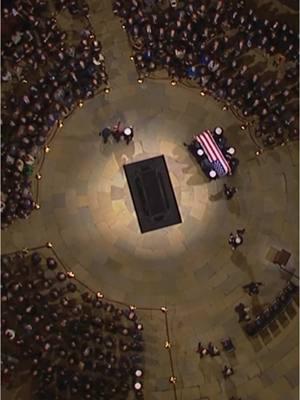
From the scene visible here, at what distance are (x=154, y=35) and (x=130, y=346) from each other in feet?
44.4

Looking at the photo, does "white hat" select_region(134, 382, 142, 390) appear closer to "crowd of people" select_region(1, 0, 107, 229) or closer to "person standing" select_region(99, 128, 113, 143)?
"crowd of people" select_region(1, 0, 107, 229)

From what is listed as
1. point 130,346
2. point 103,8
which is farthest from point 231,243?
point 103,8

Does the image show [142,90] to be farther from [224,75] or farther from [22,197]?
[22,197]

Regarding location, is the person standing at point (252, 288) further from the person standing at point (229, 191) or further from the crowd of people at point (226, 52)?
the crowd of people at point (226, 52)

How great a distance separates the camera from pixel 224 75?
38781 mm

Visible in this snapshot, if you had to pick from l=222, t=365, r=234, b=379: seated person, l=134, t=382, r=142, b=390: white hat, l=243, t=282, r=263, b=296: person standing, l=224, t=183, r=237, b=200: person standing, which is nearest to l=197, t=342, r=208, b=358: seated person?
l=222, t=365, r=234, b=379: seated person

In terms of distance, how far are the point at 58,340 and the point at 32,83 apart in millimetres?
11128

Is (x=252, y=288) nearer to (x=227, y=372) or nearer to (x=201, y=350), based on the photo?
(x=201, y=350)

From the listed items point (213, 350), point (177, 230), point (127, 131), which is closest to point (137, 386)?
point (213, 350)

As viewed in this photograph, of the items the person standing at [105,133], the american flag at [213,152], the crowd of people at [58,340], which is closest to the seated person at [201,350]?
the crowd of people at [58,340]

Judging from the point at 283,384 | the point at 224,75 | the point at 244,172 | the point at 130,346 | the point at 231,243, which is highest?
the point at 224,75

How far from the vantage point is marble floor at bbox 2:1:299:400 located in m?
38.3

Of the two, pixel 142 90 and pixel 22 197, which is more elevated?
pixel 142 90

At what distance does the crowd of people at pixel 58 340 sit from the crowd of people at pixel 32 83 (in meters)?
3.08
